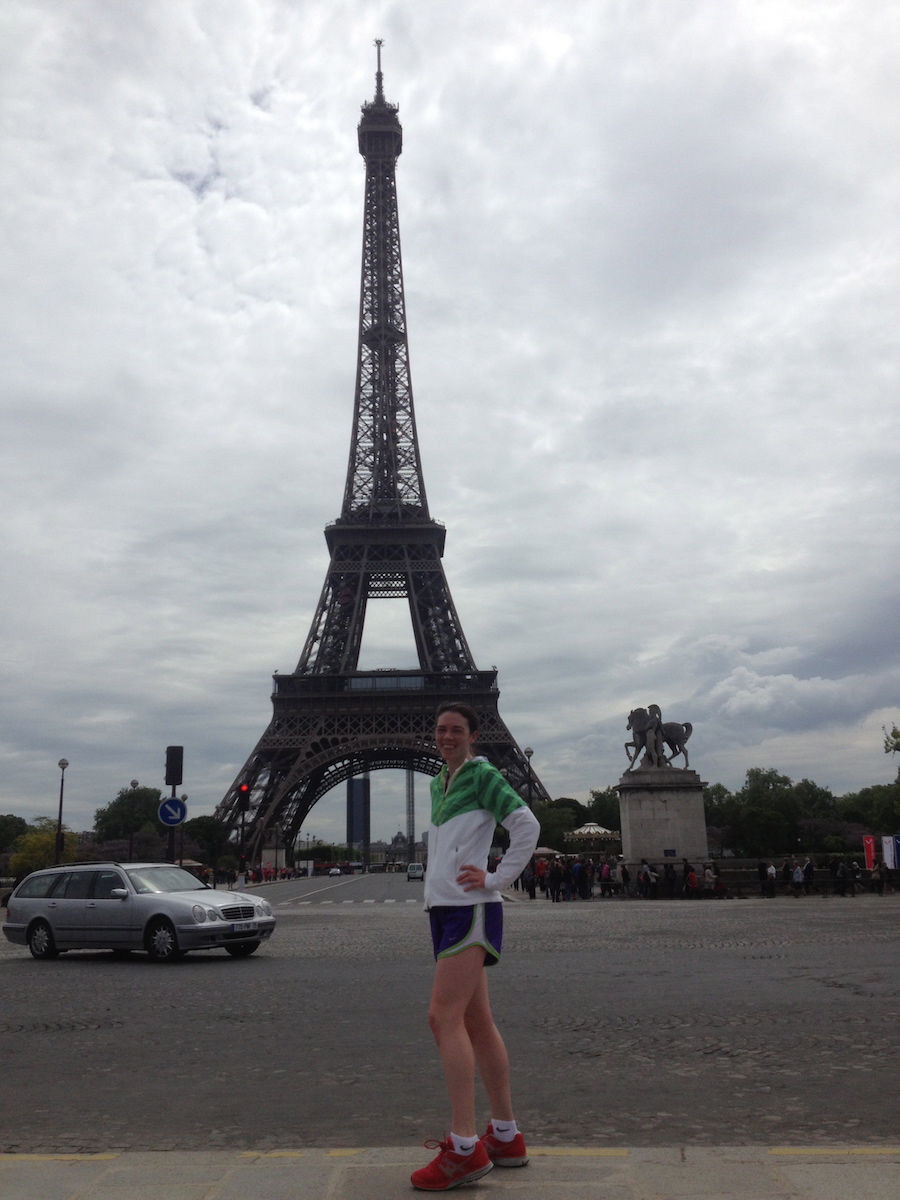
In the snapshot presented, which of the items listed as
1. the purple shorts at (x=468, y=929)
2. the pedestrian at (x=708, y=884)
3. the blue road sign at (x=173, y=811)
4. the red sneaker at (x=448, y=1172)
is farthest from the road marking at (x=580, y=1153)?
the pedestrian at (x=708, y=884)

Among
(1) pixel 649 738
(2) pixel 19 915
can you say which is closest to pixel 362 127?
(1) pixel 649 738

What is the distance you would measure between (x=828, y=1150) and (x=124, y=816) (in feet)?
402

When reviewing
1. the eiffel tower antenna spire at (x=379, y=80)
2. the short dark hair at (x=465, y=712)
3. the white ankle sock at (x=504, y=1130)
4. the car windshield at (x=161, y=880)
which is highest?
the eiffel tower antenna spire at (x=379, y=80)

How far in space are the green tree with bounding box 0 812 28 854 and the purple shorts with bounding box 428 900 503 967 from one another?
129 m

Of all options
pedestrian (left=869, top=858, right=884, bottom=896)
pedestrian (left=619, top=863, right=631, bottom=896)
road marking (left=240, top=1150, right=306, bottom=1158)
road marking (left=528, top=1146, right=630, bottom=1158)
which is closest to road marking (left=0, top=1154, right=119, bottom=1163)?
road marking (left=240, top=1150, right=306, bottom=1158)

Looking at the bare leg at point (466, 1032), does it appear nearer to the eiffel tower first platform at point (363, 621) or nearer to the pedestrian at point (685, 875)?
the pedestrian at point (685, 875)

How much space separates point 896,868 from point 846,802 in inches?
3817

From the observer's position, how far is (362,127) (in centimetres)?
8506

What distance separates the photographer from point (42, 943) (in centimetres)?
1602

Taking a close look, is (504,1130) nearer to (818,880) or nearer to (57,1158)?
(57,1158)

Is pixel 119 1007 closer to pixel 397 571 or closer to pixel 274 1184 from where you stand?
pixel 274 1184

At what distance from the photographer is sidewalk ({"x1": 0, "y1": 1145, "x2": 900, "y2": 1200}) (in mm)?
4145

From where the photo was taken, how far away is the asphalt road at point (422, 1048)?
5395mm

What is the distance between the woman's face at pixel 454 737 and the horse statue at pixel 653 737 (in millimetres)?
29038
